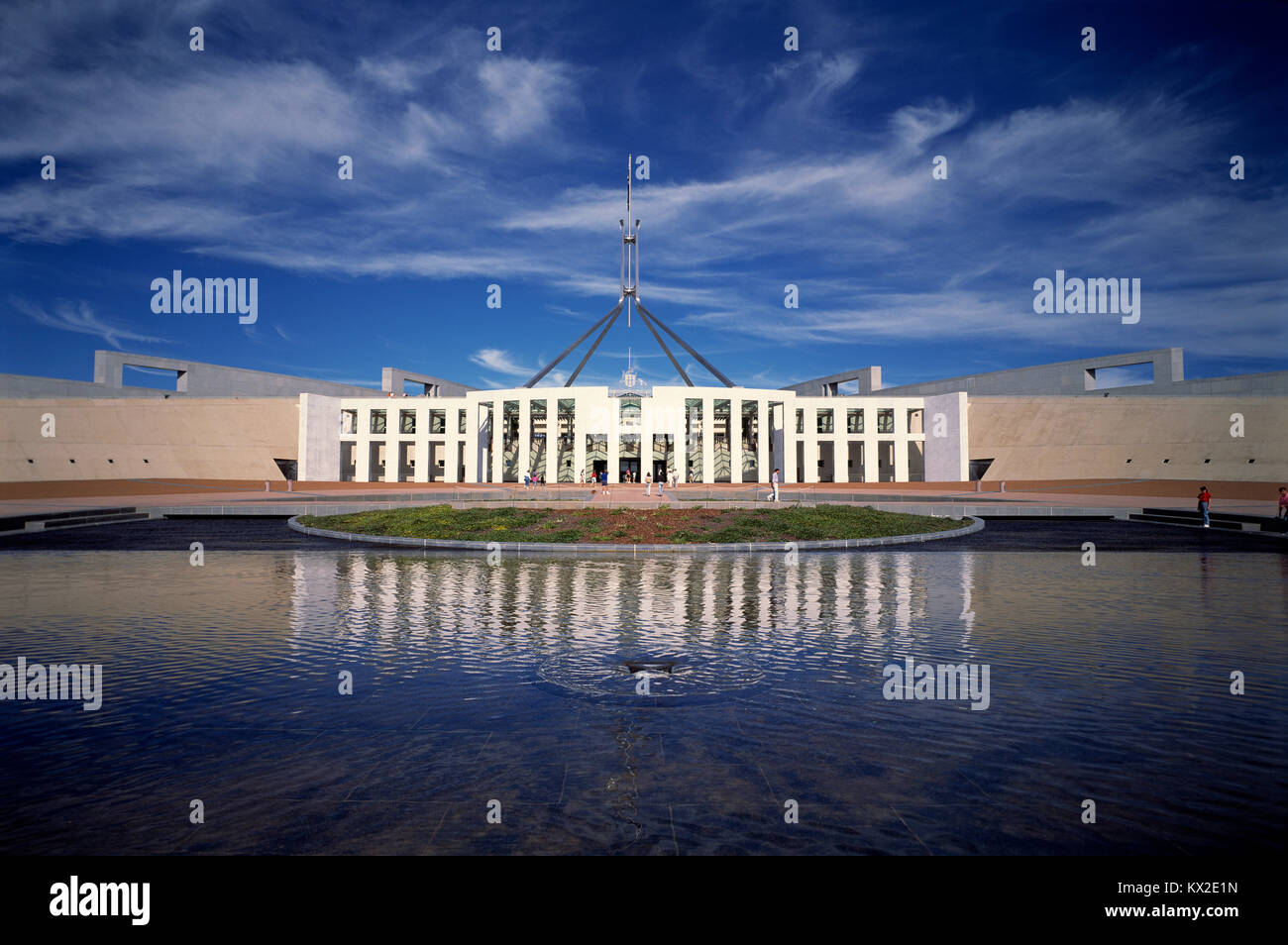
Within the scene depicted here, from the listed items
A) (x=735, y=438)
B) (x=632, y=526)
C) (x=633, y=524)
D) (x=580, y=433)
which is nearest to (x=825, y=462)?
(x=735, y=438)

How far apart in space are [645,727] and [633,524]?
51.7 ft

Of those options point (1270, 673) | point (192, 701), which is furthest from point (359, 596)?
point (1270, 673)

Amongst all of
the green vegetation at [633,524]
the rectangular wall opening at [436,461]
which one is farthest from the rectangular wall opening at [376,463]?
the green vegetation at [633,524]

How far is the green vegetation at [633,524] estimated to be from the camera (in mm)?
19109

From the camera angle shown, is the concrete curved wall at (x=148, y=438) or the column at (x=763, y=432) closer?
the concrete curved wall at (x=148, y=438)

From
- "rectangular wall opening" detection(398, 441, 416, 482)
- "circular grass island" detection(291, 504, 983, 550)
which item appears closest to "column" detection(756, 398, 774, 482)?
"rectangular wall opening" detection(398, 441, 416, 482)

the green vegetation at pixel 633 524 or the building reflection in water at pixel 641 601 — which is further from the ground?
the green vegetation at pixel 633 524

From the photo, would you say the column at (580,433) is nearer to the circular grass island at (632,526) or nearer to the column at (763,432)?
the column at (763,432)

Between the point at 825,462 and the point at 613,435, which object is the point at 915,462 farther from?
the point at 613,435

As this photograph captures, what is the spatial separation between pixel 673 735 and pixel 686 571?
8911mm

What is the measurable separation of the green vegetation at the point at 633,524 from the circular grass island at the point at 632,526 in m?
0.03

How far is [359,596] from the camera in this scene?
36.3 ft

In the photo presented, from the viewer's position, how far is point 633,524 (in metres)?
21.0

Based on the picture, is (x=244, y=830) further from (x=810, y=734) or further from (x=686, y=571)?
(x=686, y=571)
